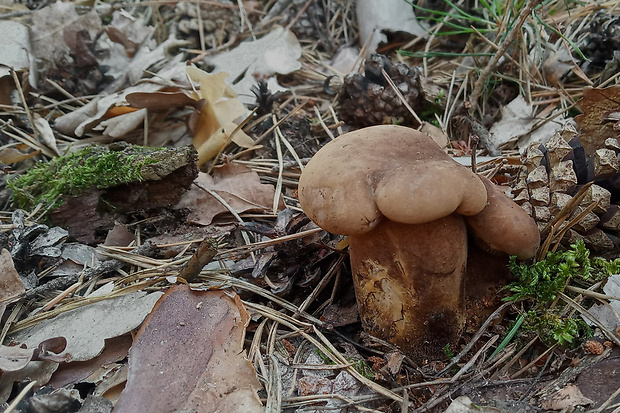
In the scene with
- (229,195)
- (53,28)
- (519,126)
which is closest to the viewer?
(229,195)

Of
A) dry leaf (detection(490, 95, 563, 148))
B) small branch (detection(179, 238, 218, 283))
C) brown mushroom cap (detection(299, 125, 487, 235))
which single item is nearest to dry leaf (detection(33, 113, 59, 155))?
small branch (detection(179, 238, 218, 283))

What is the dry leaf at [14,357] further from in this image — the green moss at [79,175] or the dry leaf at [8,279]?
the green moss at [79,175]

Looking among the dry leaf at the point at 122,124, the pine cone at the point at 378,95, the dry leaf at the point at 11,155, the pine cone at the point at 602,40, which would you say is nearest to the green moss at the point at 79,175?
the dry leaf at the point at 11,155

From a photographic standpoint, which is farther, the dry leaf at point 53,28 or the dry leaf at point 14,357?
the dry leaf at point 53,28

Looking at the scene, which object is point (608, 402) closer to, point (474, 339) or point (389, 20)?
point (474, 339)

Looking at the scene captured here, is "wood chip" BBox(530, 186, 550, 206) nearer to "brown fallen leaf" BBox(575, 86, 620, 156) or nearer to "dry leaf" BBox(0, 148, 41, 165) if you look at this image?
"brown fallen leaf" BBox(575, 86, 620, 156)

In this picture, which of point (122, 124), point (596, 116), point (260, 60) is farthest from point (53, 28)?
point (596, 116)
